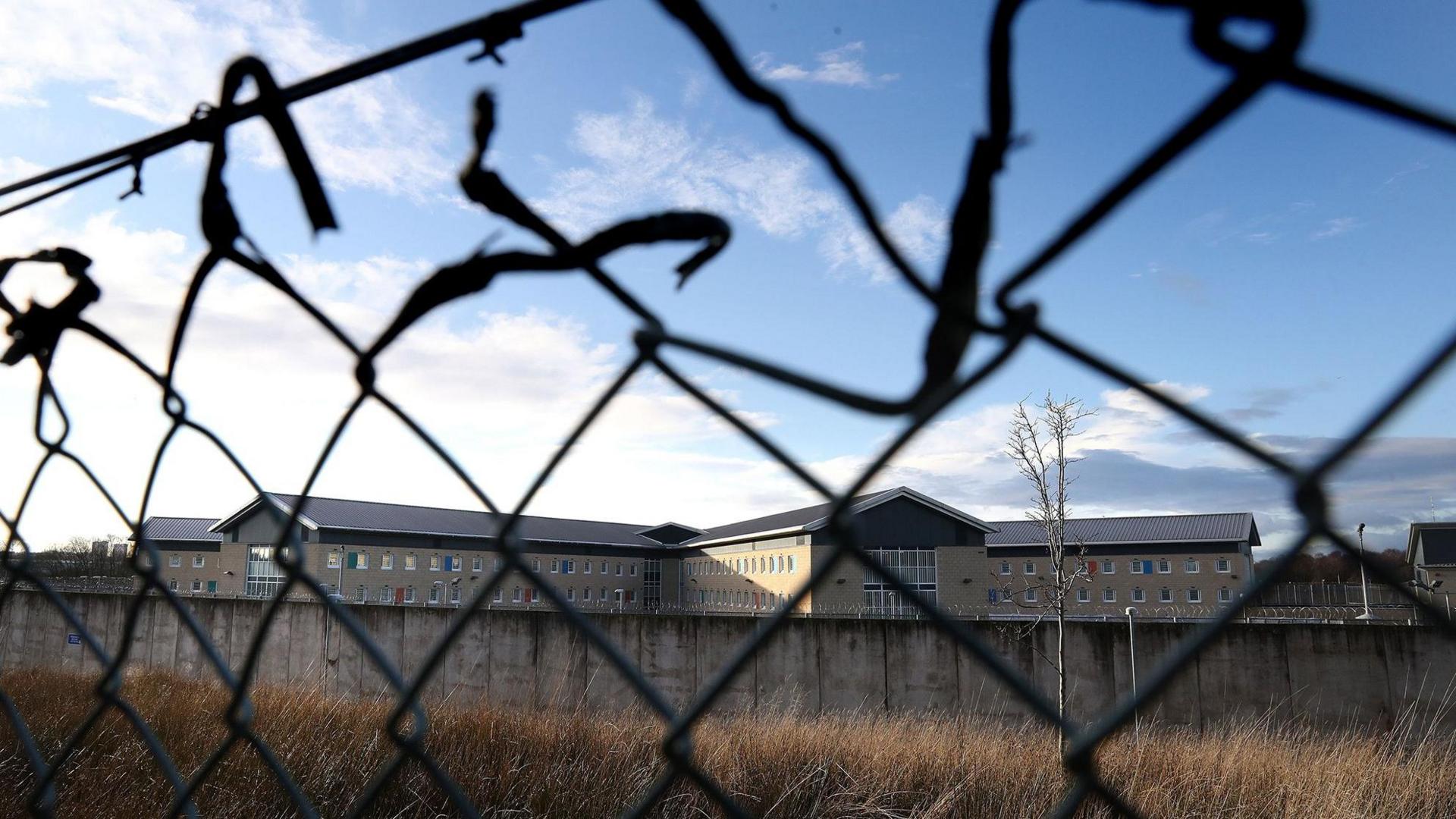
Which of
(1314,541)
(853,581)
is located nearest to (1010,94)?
(1314,541)

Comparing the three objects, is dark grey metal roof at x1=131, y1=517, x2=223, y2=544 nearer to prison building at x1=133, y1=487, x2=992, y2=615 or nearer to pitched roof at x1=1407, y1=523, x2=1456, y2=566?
prison building at x1=133, y1=487, x2=992, y2=615

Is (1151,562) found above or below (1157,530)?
below

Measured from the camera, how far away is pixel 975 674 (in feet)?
35.0

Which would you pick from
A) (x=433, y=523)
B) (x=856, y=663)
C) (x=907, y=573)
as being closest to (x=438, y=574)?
(x=433, y=523)

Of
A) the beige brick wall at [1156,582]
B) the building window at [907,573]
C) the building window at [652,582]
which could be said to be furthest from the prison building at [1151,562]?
the building window at [652,582]

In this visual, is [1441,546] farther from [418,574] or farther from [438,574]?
[418,574]

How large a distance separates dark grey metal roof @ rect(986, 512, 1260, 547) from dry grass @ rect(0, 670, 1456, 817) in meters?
30.4

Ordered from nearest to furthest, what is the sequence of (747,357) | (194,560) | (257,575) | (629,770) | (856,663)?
(747,357) → (629,770) → (856,663) → (257,575) → (194,560)

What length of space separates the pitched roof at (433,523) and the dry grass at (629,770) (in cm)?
2615

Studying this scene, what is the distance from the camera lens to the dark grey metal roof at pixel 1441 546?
1486 inches

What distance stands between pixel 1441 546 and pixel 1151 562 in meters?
13.8

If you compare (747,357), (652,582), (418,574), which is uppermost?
(747,357)

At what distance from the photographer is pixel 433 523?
36250mm

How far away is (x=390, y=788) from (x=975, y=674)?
8.16 m
